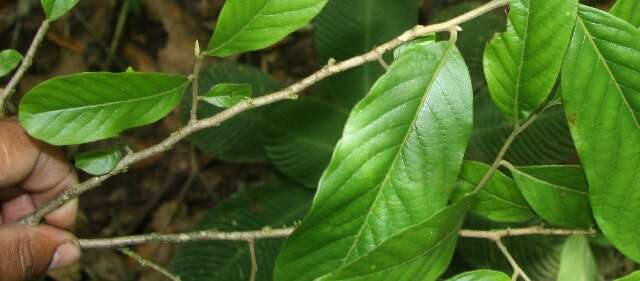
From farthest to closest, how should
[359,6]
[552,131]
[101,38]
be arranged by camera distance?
[101,38] → [359,6] → [552,131]

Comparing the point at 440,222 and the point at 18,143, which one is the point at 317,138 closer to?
the point at 18,143

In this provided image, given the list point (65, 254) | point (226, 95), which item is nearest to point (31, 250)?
point (65, 254)

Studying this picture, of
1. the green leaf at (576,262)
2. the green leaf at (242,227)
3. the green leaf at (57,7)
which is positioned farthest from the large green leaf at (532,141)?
the green leaf at (57,7)

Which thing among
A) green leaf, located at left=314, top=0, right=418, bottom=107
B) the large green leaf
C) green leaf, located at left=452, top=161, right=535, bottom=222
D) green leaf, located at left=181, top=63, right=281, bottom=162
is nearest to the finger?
green leaf, located at left=452, top=161, right=535, bottom=222

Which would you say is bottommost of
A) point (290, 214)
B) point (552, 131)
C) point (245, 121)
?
point (290, 214)

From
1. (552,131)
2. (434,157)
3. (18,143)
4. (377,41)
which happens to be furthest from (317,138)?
(434,157)

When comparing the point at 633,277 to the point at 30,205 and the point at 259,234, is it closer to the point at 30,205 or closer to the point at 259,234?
the point at 259,234
